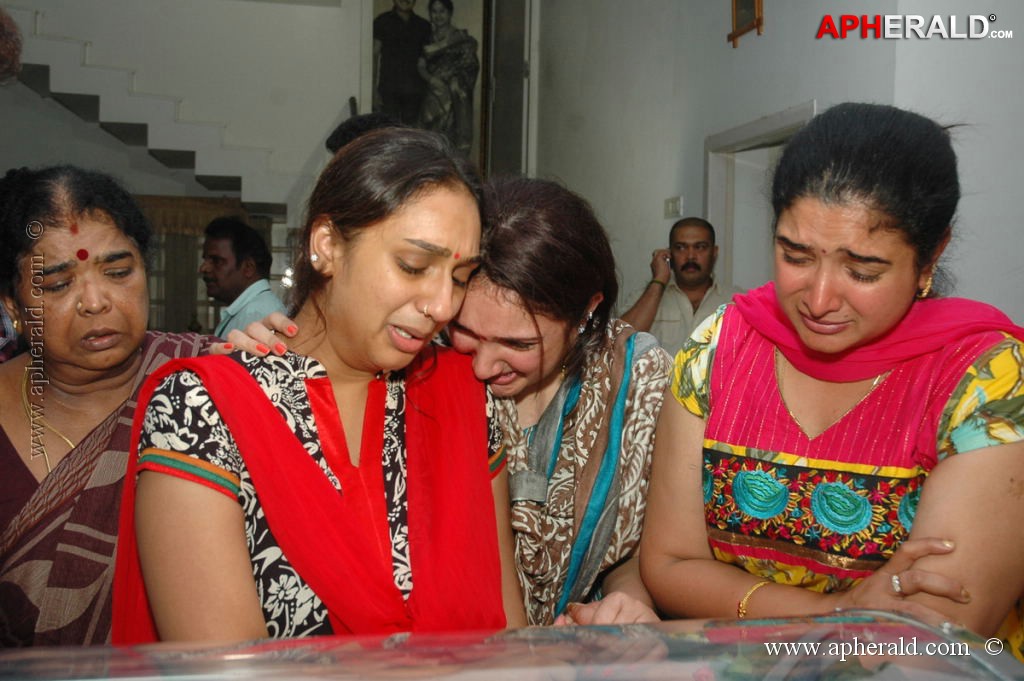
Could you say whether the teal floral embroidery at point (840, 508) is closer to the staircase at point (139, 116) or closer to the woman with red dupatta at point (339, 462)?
the woman with red dupatta at point (339, 462)

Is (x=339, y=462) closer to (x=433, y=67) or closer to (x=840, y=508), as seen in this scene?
(x=840, y=508)

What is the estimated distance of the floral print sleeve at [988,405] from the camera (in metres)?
1.23

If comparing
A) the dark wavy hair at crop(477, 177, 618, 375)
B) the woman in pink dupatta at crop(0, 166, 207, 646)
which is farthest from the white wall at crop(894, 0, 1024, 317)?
the woman in pink dupatta at crop(0, 166, 207, 646)

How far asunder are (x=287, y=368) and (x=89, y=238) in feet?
1.90

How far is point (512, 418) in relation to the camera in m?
1.81

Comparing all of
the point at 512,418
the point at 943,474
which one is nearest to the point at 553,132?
the point at 512,418

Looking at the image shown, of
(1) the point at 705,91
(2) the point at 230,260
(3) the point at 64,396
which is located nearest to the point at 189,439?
(3) the point at 64,396

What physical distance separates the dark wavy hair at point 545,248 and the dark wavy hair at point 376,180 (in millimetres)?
224

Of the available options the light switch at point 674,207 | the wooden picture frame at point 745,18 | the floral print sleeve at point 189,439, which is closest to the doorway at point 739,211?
the light switch at point 674,207

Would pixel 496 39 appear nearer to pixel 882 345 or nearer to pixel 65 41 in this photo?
pixel 65 41

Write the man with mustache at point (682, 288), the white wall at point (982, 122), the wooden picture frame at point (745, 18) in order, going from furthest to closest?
1. the man with mustache at point (682, 288)
2. the wooden picture frame at point (745, 18)
3. the white wall at point (982, 122)

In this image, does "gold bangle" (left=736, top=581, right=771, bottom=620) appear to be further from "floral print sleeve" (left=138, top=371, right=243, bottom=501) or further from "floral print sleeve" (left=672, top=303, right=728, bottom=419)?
"floral print sleeve" (left=138, top=371, right=243, bottom=501)

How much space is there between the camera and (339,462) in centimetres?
132

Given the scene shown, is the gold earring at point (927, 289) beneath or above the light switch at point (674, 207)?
beneath
